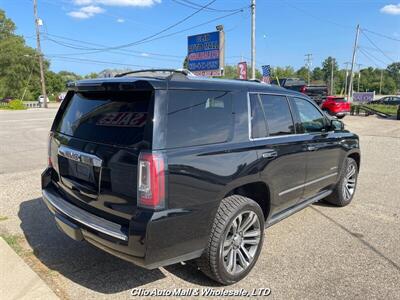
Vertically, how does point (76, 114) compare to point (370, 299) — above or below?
above

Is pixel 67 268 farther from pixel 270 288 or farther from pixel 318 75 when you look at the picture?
pixel 318 75

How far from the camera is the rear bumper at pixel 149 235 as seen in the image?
266cm

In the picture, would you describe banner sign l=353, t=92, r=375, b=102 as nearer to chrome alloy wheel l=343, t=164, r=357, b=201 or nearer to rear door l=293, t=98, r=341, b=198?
chrome alloy wheel l=343, t=164, r=357, b=201

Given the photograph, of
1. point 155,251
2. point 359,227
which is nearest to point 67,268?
point 155,251

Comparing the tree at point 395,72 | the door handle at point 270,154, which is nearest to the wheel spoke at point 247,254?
the door handle at point 270,154

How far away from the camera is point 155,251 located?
107 inches

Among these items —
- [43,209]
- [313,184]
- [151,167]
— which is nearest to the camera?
[151,167]

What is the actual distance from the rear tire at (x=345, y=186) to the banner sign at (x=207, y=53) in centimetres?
1696

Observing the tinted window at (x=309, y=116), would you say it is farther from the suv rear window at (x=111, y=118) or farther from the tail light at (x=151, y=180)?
the tail light at (x=151, y=180)

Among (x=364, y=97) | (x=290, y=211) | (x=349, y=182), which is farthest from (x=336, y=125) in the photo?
(x=364, y=97)

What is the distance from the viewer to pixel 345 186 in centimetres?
562

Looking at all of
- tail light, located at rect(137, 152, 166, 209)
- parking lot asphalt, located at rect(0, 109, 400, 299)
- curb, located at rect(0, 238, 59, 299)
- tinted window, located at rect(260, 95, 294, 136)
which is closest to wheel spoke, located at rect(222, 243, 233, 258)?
parking lot asphalt, located at rect(0, 109, 400, 299)

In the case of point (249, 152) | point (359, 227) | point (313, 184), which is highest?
point (249, 152)

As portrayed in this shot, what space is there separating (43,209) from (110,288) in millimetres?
2465
